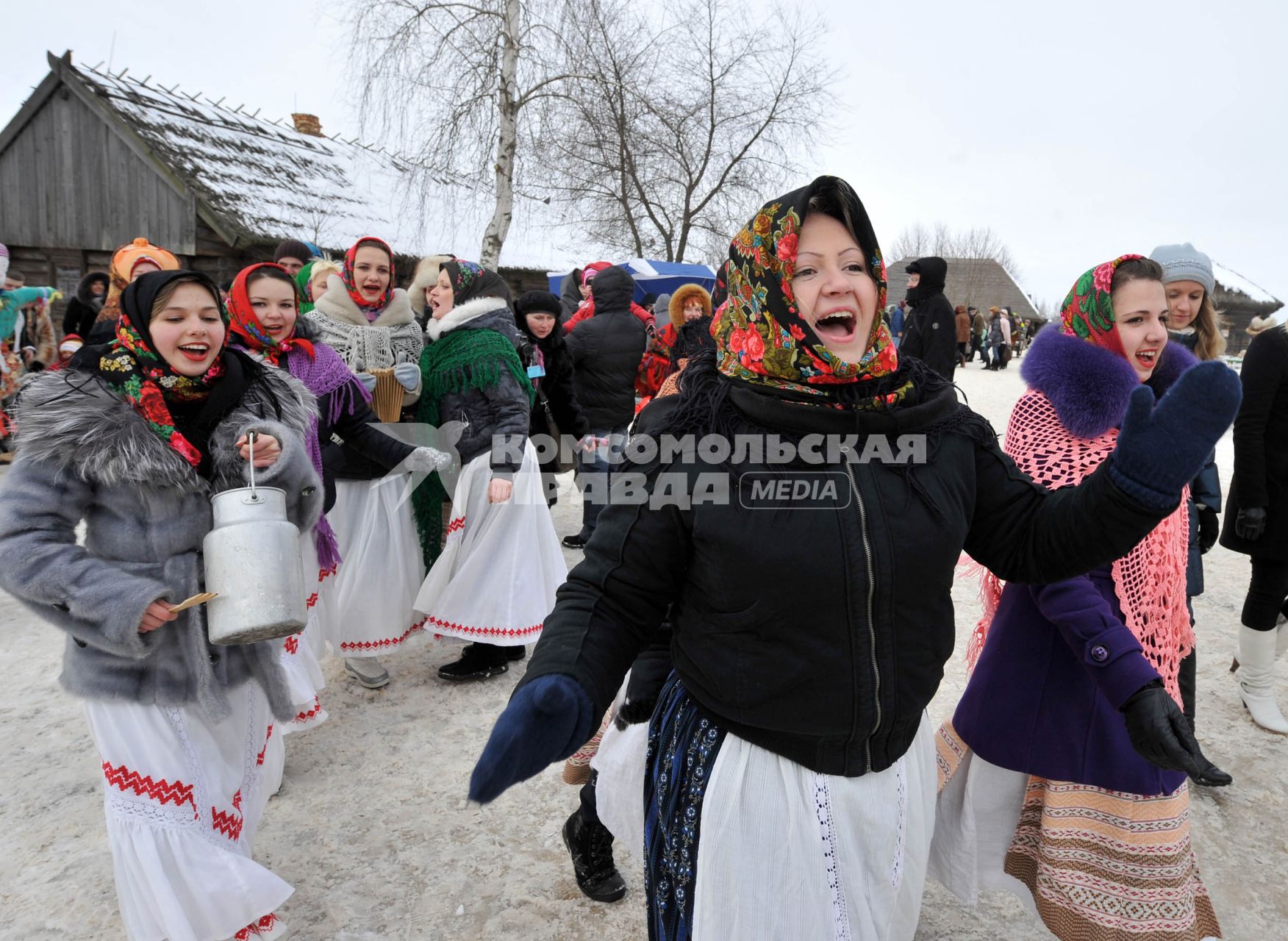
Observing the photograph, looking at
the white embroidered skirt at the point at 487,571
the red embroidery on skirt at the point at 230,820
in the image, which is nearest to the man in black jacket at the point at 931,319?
the white embroidered skirt at the point at 487,571

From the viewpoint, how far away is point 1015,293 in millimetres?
59250

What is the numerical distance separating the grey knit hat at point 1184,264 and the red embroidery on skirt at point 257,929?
360 centimetres

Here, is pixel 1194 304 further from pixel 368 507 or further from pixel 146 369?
pixel 368 507

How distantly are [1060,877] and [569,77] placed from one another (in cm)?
1273

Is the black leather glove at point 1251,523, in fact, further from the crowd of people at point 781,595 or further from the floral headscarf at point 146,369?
the floral headscarf at point 146,369

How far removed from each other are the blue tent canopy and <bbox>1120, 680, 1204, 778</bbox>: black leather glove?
1221cm

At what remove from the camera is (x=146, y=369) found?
2111 mm

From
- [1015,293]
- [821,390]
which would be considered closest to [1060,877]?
[821,390]

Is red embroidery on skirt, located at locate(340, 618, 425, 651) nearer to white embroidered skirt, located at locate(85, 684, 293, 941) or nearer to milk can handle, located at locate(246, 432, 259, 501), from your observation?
white embroidered skirt, located at locate(85, 684, 293, 941)

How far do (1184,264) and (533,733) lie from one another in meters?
3.04

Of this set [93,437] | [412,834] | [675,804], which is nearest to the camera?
[675,804]

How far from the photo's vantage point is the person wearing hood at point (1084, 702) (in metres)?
1.94

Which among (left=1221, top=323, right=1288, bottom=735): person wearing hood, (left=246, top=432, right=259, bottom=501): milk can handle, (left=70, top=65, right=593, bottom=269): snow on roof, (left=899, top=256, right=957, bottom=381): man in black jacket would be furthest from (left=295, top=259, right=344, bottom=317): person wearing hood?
(left=70, top=65, right=593, bottom=269): snow on roof

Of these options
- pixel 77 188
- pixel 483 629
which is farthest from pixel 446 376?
pixel 77 188
